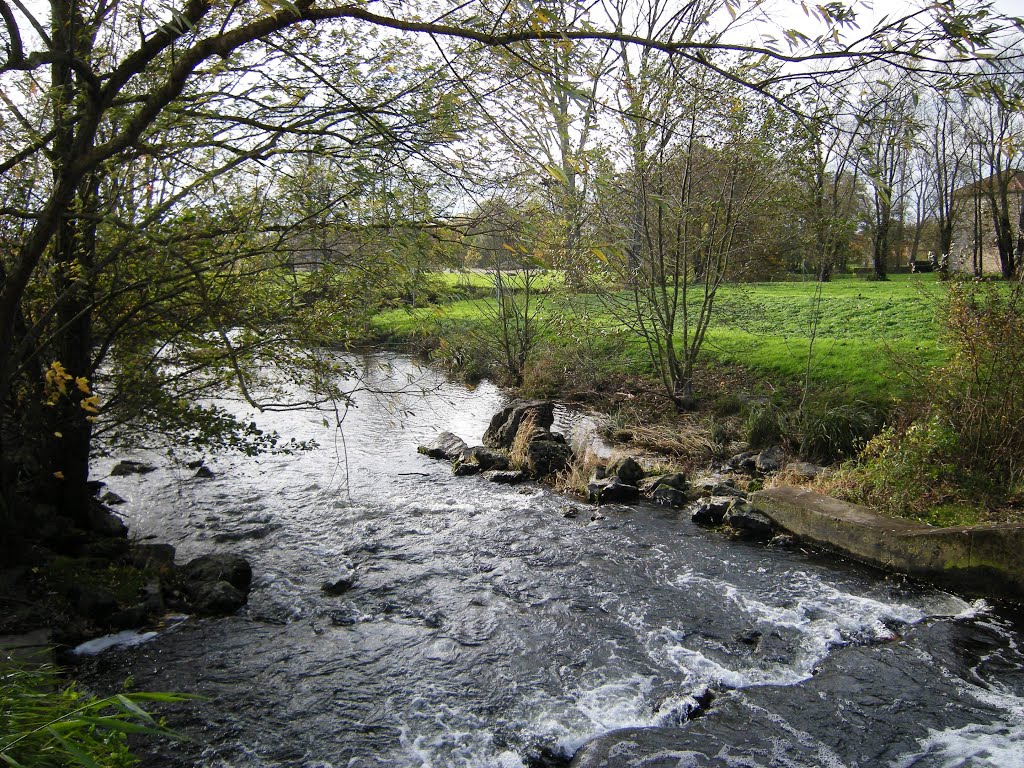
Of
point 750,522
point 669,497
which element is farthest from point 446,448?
point 750,522

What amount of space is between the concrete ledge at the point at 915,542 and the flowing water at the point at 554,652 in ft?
0.89

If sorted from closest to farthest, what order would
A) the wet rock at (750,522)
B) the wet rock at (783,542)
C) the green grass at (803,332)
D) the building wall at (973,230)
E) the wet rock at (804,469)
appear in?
the wet rock at (783,542) < the wet rock at (750,522) < the wet rock at (804,469) < the green grass at (803,332) < the building wall at (973,230)

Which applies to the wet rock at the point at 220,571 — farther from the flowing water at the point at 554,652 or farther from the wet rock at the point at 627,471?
the wet rock at the point at 627,471

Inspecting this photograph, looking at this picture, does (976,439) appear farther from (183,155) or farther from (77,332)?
(77,332)

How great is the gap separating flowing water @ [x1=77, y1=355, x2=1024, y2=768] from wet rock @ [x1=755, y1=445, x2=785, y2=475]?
2.53m

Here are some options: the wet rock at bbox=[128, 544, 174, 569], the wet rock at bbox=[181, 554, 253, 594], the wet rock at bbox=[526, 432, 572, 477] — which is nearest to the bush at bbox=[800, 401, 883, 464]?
the wet rock at bbox=[526, 432, 572, 477]

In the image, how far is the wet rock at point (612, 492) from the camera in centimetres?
1036

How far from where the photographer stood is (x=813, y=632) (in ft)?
21.0

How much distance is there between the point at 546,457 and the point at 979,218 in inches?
1126

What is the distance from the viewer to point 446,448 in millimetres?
12789

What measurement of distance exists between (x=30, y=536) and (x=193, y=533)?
1958 millimetres

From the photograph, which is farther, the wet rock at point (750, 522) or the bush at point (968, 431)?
the wet rock at point (750, 522)

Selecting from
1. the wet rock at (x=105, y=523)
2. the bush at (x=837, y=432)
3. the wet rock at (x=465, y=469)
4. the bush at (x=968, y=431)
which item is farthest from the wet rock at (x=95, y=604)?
the bush at (x=837, y=432)

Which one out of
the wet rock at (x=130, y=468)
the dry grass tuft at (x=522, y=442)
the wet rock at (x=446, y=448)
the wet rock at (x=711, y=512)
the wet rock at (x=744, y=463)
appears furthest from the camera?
the wet rock at (x=446, y=448)
